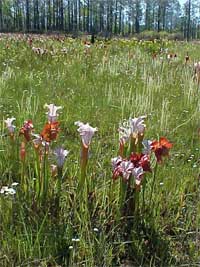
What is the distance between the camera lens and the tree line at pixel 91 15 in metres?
71.3

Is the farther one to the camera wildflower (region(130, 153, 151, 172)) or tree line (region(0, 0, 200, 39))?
tree line (region(0, 0, 200, 39))

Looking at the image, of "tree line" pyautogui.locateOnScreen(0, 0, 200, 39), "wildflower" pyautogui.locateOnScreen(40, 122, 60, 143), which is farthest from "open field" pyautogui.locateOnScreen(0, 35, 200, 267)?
"tree line" pyautogui.locateOnScreen(0, 0, 200, 39)

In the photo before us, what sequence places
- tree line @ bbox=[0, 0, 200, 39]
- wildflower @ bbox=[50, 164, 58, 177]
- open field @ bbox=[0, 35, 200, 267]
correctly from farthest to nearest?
tree line @ bbox=[0, 0, 200, 39]
wildflower @ bbox=[50, 164, 58, 177]
open field @ bbox=[0, 35, 200, 267]

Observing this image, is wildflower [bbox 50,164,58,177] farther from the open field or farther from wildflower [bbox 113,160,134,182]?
wildflower [bbox 113,160,134,182]

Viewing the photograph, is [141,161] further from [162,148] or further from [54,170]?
[54,170]

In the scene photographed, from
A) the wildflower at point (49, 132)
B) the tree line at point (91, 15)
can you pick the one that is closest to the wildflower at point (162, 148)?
the wildflower at point (49, 132)

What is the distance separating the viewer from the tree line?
234 feet

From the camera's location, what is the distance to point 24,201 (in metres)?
1.69

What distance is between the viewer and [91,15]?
79.2 meters

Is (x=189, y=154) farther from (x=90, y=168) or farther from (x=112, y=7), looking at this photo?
(x=112, y=7)

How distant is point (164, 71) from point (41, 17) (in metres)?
73.4

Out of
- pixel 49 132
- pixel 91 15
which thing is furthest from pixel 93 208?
pixel 91 15

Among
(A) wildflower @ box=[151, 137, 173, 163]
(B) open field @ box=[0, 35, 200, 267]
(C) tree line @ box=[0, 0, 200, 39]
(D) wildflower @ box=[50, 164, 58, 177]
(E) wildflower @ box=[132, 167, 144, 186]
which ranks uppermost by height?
(C) tree line @ box=[0, 0, 200, 39]

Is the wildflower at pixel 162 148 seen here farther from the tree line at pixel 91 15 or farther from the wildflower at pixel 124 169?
the tree line at pixel 91 15
